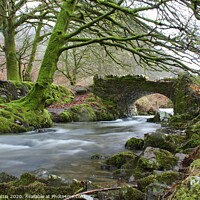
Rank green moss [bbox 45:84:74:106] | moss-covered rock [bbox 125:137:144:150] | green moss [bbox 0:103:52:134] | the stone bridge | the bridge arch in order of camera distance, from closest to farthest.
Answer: moss-covered rock [bbox 125:137:144:150]
green moss [bbox 0:103:52:134]
the stone bridge
the bridge arch
green moss [bbox 45:84:74:106]

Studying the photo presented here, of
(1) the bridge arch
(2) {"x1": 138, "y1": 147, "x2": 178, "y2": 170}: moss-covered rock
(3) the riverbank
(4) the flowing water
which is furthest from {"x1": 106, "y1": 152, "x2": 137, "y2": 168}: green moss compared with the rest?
(1) the bridge arch

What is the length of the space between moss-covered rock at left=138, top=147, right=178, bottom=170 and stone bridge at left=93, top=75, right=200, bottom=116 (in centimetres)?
907

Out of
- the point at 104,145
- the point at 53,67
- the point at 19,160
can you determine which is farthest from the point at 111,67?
the point at 19,160

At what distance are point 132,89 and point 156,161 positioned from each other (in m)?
13.9

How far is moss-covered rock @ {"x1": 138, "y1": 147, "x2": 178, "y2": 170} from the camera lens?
12.6 feet

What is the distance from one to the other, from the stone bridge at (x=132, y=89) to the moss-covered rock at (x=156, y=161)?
9072mm

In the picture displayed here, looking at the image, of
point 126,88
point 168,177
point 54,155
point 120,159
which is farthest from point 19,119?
point 126,88

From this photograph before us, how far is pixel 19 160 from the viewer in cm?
509

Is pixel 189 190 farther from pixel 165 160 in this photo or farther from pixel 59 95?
pixel 59 95

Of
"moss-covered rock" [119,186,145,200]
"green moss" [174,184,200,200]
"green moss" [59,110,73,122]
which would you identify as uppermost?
"green moss" [59,110,73,122]

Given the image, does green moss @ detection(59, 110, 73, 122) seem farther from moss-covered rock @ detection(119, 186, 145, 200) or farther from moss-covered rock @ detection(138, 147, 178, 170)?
moss-covered rock @ detection(119, 186, 145, 200)

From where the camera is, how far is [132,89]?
17703 mm

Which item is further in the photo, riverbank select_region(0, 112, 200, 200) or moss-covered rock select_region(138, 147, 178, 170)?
moss-covered rock select_region(138, 147, 178, 170)

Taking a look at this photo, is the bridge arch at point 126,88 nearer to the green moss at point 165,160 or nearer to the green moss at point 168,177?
the green moss at point 165,160
